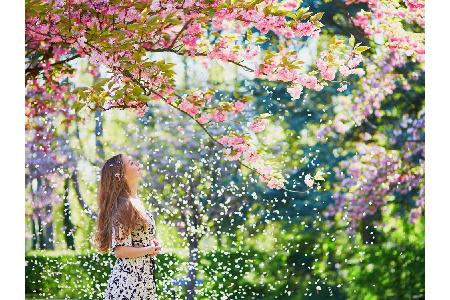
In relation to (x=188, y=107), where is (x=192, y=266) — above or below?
below

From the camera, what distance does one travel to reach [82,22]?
385 cm

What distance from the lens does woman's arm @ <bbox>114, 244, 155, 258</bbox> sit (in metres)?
3.33

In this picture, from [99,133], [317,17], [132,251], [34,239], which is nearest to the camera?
[132,251]

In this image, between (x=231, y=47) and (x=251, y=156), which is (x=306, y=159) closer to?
(x=251, y=156)

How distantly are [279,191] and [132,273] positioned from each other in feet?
4.00

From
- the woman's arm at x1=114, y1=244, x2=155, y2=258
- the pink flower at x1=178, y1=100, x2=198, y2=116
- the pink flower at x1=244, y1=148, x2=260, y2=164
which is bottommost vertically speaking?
the woman's arm at x1=114, y1=244, x2=155, y2=258

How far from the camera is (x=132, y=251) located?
333 cm

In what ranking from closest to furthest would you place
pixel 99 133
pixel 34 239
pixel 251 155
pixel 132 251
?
pixel 132 251
pixel 251 155
pixel 99 133
pixel 34 239

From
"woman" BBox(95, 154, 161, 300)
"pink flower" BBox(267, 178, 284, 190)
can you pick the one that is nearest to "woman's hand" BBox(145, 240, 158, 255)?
"woman" BBox(95, 154, 161, 300)

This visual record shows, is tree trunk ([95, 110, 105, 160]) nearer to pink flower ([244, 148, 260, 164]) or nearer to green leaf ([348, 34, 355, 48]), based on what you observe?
pink flower ([244, 148, 260, 164])

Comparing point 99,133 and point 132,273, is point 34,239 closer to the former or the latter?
point 99,133

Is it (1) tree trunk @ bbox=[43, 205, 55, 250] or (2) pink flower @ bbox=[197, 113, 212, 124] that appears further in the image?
(1) tree trunk @ bbox=[43, 205, 55, 250]

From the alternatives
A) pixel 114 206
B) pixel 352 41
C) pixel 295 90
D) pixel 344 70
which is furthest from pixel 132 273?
pixel 352 41

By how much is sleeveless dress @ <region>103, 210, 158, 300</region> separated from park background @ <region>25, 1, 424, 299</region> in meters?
0.94
